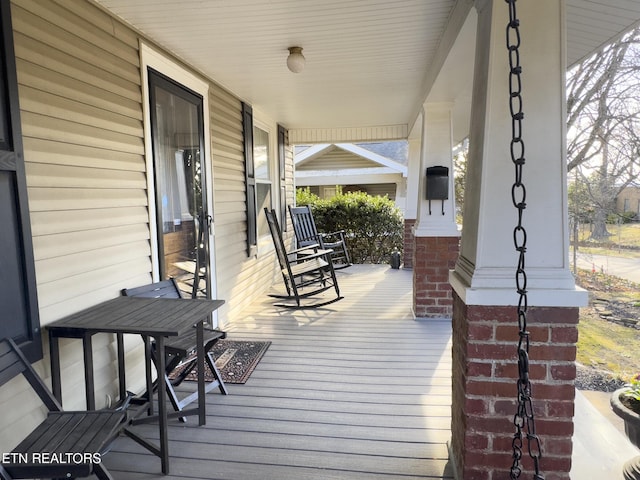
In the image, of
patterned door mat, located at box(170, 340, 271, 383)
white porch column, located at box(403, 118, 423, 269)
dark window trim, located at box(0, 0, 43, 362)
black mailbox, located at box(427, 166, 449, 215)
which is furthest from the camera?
white porch column, located at box(403, 118, 423, 269)

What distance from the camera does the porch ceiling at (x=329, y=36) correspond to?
2.19m

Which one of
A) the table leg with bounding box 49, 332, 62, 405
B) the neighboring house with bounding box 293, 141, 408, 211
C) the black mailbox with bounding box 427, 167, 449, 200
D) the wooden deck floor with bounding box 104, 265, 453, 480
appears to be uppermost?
the neighboring house with bounding box 293, 141, 408, 211

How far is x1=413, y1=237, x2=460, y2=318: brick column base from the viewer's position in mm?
3826

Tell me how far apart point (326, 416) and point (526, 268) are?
4.58 feet

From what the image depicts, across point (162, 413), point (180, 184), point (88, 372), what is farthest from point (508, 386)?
point (180, 184)

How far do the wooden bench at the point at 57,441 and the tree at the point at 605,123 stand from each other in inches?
221

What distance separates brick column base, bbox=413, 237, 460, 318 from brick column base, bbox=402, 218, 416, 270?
8.60ft

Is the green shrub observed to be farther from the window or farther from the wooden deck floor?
the wooden deck floor

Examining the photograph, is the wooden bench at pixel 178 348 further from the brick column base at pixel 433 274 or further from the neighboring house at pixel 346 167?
the neighboring house at pixel 346 167

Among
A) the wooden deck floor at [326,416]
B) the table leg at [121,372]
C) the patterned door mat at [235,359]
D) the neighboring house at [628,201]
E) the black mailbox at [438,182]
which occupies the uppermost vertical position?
the black mailbox at [438,182]

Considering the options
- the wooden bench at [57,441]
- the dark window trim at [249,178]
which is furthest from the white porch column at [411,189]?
the wooden bench at [57,441]

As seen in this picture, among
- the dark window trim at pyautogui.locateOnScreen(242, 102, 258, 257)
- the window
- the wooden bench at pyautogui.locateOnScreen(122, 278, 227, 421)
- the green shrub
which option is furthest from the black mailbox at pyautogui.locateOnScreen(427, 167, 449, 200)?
the green shrub

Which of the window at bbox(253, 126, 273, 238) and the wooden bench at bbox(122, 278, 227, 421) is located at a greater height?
the window at bbox(253, 126, 273, 238)

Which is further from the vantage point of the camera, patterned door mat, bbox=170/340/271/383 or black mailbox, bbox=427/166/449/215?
black mailbox, bbox=427/166/449/215
